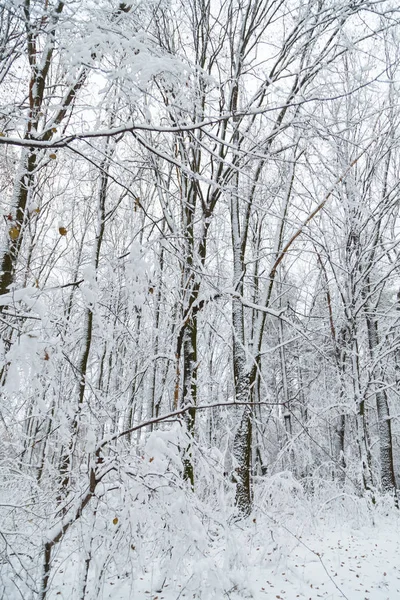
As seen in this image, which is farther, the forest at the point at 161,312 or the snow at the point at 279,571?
the snow at the point at 279,571

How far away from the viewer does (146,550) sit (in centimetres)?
321

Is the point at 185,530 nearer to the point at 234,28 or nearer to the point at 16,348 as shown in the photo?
the point at 16,348

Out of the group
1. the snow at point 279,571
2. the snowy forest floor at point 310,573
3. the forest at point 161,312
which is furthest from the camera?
the snowy forest floor at point 310,573

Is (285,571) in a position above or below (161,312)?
below

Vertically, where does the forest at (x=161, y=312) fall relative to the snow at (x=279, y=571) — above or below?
above

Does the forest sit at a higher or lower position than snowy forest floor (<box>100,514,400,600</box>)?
higher

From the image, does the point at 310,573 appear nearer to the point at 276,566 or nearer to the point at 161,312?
the point at 276,566

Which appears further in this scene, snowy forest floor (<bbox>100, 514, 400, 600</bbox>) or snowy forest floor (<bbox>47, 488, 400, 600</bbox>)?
snowy forest floor (<bbox>100, 514, 400, 600</bbox>)

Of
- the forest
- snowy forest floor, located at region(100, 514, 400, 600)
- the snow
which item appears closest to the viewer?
the forest

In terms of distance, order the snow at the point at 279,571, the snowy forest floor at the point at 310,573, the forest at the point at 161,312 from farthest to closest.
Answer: the snowy forest floor at the point at 310,573 → the snow at the point at 279,571 → the forest at the point at 161,312

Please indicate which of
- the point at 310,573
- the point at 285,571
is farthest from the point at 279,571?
the point at 310,573

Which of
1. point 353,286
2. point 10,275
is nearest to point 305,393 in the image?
point 353,286

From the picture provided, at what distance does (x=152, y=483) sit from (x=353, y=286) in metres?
6.95

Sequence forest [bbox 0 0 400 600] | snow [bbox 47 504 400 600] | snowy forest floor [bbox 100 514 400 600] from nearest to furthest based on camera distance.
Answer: forest [bbox 0 0 400 600] < snow [bbox 47 504 400 600] < snowy forest floor [bbox 100 514 400 600]
